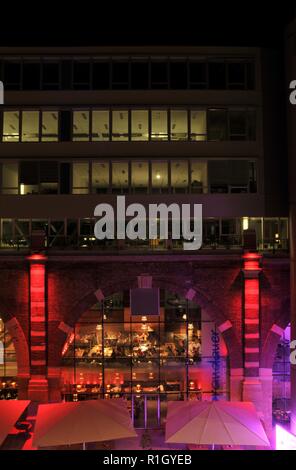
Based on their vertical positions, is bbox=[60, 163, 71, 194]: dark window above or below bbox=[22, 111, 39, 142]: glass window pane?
below

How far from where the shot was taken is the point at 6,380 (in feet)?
93.7

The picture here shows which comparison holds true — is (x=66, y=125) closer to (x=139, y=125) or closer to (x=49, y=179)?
(x=49, y=179)
